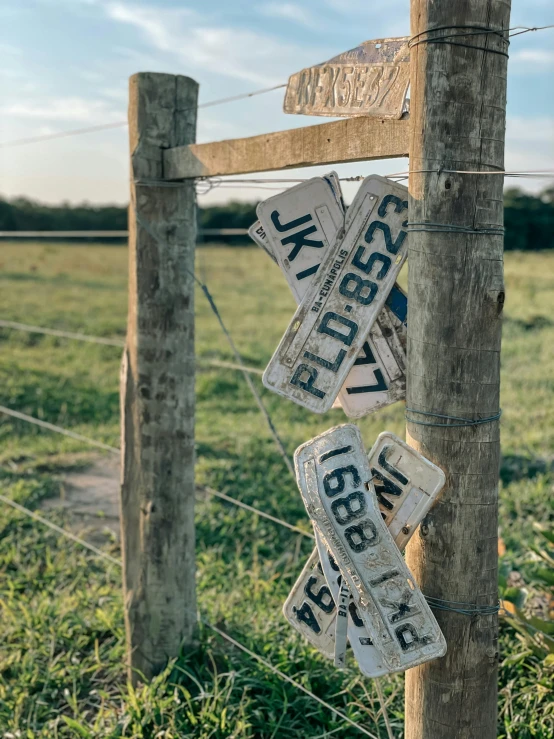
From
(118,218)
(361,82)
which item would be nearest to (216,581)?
(361,82)

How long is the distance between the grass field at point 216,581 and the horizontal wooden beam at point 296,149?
105 centimetres

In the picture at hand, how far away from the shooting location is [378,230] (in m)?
1.56

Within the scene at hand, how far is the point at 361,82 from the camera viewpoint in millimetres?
1544

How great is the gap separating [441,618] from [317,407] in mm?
484

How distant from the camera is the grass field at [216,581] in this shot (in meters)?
2.22

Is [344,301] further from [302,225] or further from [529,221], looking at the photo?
[529,221]

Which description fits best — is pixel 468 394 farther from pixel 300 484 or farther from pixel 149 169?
pixel 149 169

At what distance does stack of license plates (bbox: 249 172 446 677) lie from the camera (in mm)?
1422

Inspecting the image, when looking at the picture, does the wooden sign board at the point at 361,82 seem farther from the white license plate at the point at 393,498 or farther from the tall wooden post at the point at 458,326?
the white license plate at the point at 393,498

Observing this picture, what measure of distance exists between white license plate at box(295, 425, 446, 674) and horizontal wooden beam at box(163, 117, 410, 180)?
0.67 meters

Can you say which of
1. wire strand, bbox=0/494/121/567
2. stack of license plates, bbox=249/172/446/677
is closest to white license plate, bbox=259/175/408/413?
stack of license plates, bbox=249/172/446/677

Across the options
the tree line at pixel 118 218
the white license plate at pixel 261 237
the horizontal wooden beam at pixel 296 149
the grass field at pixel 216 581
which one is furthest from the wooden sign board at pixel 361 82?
the tree line at pixel 118 218

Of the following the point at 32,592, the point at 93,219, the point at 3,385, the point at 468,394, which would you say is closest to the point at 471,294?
the point at 468,394

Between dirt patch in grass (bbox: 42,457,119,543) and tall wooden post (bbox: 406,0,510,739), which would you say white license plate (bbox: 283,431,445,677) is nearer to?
tall wooden post (bbox: 406,0,510,739)
